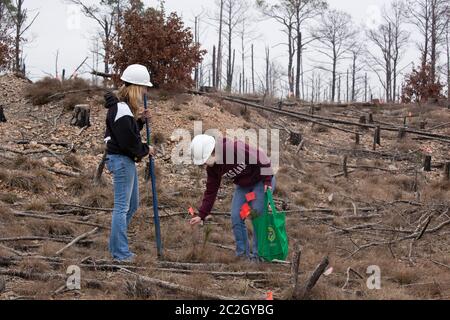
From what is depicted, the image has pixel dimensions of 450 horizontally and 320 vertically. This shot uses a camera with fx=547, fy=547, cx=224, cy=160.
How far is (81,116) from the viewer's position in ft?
37.2

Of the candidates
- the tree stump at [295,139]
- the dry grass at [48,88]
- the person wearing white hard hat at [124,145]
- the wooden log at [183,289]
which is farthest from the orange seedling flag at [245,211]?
the tree stump at [295,139]

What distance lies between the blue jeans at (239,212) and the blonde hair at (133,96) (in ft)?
4.40

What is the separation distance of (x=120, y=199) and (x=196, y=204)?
3.22 meters

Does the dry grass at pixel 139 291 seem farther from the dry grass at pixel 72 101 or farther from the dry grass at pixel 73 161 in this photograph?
the dry grass at pixel 72 101

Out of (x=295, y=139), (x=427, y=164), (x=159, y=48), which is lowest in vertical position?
(x=427, y=164)

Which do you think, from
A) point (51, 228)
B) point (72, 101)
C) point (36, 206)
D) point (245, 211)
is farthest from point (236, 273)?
point (72, 101)

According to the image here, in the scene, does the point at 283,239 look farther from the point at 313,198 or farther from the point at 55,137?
the point at 55,137

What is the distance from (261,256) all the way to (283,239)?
0.97ft

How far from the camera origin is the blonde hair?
17.6ft

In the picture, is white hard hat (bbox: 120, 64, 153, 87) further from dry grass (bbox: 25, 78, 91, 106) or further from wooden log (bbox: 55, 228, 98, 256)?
dry grass (bbox: 25, 78, 91, 106)

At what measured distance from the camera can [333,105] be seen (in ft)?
69.7

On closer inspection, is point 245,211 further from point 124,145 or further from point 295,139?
point 295,139

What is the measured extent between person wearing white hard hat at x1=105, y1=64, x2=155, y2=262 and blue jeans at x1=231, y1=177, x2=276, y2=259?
105 cm
